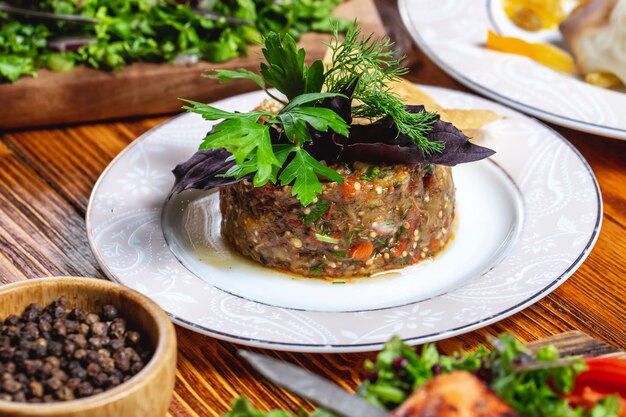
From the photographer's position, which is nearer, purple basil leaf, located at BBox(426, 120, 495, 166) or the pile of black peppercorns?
the pile of black peppercorns

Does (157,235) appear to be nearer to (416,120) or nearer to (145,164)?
(145,164)

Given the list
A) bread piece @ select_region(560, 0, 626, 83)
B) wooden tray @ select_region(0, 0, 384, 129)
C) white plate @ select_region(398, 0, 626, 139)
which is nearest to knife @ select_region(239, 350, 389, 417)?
white plate @ select_region(398, 0, 626, 139)

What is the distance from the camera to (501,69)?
360cm

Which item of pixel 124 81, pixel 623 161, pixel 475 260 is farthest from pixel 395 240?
pixel 124 81

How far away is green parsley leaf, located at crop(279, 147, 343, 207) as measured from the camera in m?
2.32

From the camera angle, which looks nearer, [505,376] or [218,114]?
[505,376]

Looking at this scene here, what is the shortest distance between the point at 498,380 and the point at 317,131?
106 cm

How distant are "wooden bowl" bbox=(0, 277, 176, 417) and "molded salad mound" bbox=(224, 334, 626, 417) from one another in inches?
8.7

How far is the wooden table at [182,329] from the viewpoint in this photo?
224 centimetres

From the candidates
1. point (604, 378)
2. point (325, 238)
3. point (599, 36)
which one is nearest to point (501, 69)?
point (599, 36)

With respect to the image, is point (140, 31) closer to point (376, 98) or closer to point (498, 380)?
point (376, 98)

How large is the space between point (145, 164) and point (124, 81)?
2.19ft

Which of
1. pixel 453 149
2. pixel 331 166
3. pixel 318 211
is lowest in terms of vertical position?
pixel 318 211

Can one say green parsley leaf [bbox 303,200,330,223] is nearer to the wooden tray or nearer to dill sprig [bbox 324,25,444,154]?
dill sprig [bbox 324,25,444,154]
